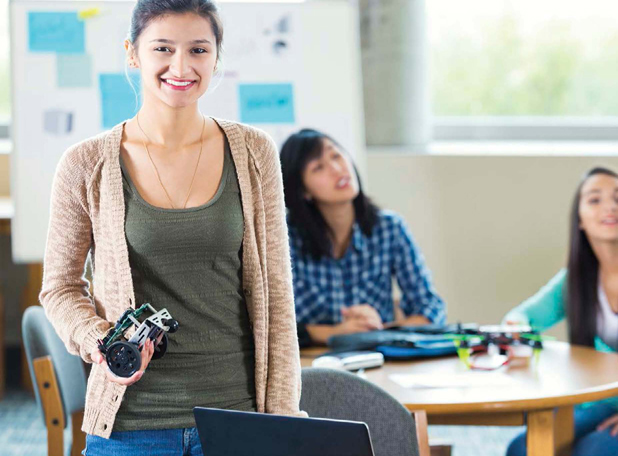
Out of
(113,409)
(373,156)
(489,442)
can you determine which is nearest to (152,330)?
(113,409)

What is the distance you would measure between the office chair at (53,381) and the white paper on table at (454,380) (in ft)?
2.71

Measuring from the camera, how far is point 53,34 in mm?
3402

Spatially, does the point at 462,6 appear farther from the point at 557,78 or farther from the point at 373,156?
the point at 373,156

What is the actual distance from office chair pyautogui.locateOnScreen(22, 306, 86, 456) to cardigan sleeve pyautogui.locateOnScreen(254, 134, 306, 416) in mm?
808

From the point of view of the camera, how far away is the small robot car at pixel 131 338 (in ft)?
4.41

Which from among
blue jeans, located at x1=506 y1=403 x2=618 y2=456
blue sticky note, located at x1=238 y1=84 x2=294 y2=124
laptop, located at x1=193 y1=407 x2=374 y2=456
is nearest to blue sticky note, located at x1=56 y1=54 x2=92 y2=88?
blue sticky note, located at x1=238 y1=84 x2=294 y2=124

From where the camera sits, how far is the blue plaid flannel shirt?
9.70ft

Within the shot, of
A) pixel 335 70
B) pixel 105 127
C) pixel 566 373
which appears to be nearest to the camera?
pixel 566 373

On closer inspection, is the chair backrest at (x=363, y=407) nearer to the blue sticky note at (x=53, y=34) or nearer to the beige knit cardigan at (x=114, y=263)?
the beige knit cardigan at (x=114, y=263)

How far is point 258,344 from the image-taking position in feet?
4.89

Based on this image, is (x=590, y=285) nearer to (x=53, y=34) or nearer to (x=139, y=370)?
(x=139, y=370)

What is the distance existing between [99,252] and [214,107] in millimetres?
2066

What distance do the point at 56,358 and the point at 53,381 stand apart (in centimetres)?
12

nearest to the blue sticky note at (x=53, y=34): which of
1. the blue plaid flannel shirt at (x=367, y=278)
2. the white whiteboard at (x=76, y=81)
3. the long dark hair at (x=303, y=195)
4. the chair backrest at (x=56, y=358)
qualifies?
the white whiteboard at (x=76, y=81)
